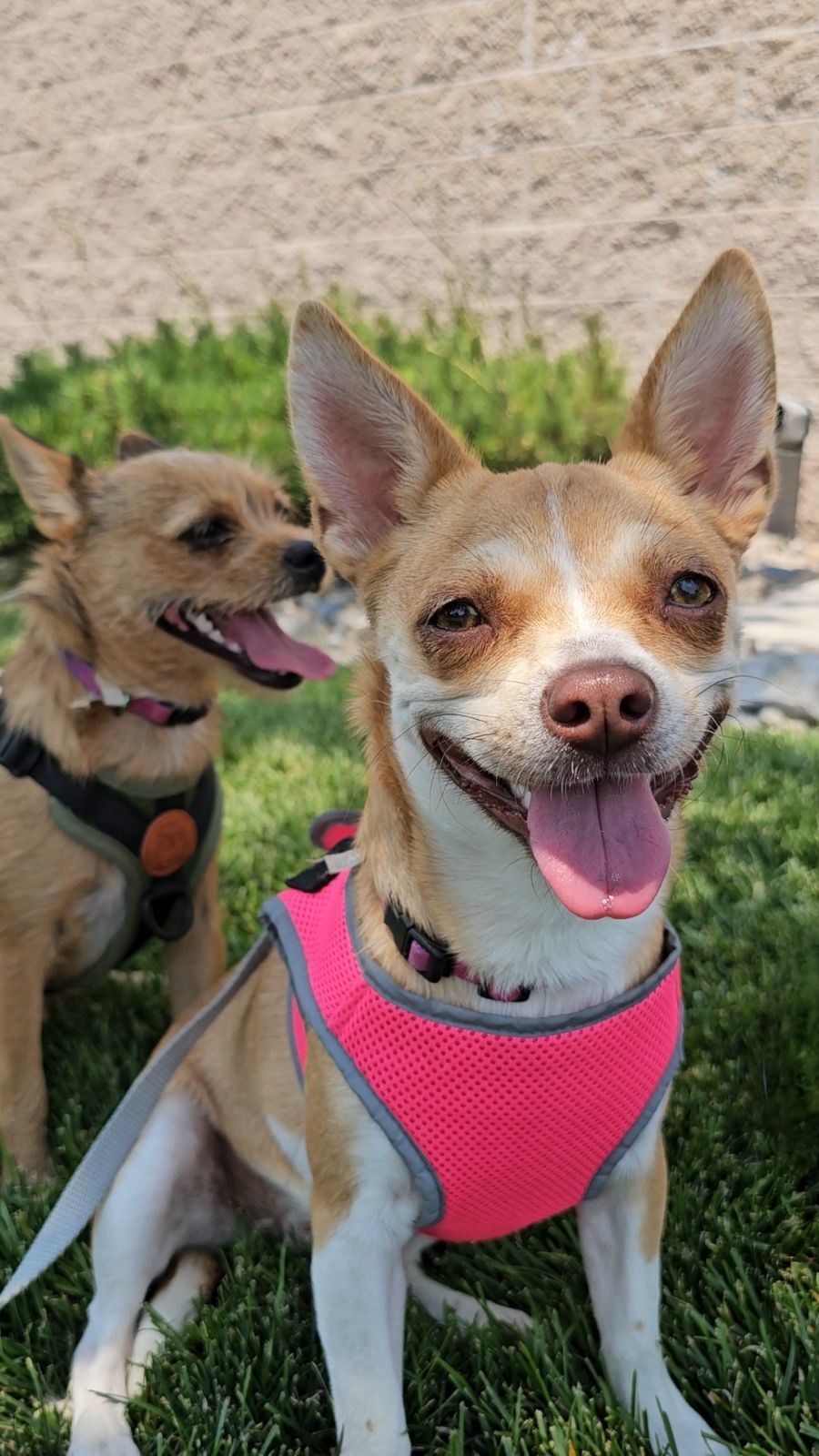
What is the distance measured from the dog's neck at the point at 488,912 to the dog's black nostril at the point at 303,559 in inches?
67.4

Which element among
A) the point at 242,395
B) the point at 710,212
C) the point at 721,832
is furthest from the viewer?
the point at 242,395

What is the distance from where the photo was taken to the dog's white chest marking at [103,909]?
9.95 feet

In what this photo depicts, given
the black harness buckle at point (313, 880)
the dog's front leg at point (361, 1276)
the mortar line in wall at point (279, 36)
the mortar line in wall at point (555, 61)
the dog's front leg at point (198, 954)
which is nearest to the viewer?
the dog's front leg at point (361, 1276)

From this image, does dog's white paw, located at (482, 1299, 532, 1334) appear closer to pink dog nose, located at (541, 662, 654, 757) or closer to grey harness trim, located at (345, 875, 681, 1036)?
grey harness trim, located at (345, 875, 681, 1036)

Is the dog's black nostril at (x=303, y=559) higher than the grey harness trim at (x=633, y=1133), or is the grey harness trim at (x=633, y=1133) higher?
the dog's black nostril at (x=303, y=559)

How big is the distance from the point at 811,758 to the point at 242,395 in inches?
205

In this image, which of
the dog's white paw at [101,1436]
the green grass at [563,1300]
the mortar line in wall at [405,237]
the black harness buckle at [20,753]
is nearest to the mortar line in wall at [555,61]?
the mortar line in wall at [405,237]

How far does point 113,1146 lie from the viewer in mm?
2424

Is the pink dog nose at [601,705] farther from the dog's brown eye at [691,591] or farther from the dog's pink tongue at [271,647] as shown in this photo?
the dog's pink tongue at [271,647]

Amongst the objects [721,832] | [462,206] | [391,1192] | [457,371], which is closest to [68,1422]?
[391,1192]

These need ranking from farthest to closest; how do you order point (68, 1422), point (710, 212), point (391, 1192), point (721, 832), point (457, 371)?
point (457, 371), point (710, 212), point (721, 832), point (68, 1422), point (391, 1192)

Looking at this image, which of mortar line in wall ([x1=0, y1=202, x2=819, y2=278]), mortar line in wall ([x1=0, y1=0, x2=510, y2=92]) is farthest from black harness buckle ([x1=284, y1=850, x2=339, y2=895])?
mortar line in wall ([x1=0, y1=0, x2=510, y2=92])

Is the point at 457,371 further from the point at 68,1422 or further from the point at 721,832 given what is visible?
the point at 68,1422

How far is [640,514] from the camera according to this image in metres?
1.94
